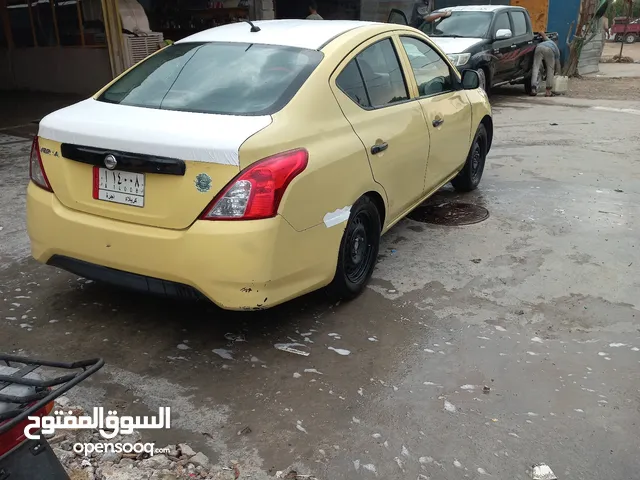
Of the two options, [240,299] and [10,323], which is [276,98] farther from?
[10,323]

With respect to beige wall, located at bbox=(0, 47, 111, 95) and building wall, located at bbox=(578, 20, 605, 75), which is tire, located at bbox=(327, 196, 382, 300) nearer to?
beige wall, located at bbox=(0, 47, 111, 95)

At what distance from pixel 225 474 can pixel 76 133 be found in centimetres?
190

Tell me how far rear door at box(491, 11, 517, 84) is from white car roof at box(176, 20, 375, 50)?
8251 mm

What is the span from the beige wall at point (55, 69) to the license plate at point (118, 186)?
35.8 ft

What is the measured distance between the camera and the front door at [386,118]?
3.82 meters

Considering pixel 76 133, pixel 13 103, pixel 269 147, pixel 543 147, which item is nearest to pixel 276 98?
→ pixel 269 147

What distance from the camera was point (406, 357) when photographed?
3.39 metres

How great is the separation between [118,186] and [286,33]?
63.8 inches

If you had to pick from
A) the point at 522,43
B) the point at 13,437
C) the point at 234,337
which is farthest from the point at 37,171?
the point at 522,43

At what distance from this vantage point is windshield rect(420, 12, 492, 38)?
38.6 ft

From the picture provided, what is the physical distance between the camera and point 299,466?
2.57 m

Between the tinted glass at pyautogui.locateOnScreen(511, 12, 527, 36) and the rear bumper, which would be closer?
the rear bumper

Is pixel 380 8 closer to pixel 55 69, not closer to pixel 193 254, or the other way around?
pixel 55 69

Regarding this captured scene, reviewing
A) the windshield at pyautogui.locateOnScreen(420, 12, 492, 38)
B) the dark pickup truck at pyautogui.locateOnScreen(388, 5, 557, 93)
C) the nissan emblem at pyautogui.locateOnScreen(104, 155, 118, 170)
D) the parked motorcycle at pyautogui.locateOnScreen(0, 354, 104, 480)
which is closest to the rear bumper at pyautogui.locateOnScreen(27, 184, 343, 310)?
the nissan emblem at pyautogui.locateOnScreen(104, 155, 118, 170)
